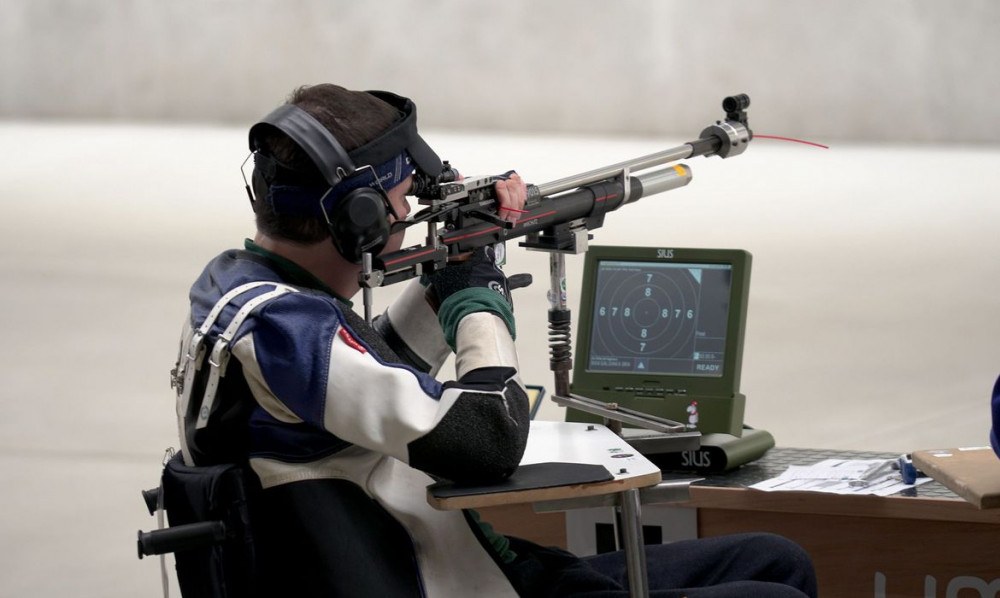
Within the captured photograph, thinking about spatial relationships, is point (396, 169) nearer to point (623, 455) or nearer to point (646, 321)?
point (623, 455)

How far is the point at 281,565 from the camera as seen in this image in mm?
1697

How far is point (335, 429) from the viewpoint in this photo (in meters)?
1.64

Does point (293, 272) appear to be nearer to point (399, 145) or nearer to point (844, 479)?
point (399, 145)

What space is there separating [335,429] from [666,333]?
1256 mm

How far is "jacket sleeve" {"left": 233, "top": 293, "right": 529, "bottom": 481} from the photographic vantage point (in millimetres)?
1640

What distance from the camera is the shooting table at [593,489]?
1701 mm

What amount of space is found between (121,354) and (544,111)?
7.20 metres

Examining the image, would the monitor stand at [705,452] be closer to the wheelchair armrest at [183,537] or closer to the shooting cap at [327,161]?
the shooting cap at [327,161]

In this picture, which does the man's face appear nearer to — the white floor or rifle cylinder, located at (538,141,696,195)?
rifle cylinder, located at (538,141,696,195)

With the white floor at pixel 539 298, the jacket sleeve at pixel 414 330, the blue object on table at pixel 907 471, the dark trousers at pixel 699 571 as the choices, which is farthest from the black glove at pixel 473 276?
the white floor at pixel 539 298

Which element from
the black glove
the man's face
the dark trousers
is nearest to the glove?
the black glove

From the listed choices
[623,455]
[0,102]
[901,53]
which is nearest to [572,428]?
[623,455]

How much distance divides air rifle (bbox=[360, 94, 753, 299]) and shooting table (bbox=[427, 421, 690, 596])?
11.7 inches

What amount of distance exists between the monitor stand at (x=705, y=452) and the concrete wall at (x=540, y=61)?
9.08 m
